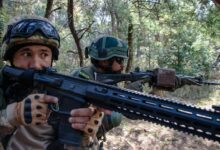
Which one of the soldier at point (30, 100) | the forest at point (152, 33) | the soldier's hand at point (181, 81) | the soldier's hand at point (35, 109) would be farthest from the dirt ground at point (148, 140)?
the soldier's hand at point (35, 109)

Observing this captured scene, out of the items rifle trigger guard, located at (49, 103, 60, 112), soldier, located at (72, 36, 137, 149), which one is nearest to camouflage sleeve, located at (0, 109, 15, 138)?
rifle trigger guard, located at (49, 103, 60, 112)

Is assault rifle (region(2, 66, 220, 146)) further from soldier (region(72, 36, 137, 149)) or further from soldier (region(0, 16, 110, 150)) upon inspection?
soldier (region(72, 36, 137, 149))

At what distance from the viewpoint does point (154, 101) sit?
Answer: 5.25ft

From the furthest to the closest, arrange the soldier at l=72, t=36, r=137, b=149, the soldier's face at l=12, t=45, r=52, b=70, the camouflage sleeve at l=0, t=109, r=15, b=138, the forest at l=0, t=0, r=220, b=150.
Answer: the forest at l=0, t=0, r=220, b=150 → the soldier at l=72, t=36, r=137, b=149 → the soldier's face at l=12, t=45, r=52, b=70 → the camouflage sleeve at l=0, t=109, r=15, b=138

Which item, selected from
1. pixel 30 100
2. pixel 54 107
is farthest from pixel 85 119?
pixel 30 100

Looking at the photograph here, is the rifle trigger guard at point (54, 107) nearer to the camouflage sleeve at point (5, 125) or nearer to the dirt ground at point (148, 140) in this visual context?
the camouflage sleeve at point (5, 125)

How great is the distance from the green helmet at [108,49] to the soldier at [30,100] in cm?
65

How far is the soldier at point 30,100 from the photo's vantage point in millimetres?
1939

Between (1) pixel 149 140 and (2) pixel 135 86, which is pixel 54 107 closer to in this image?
(2) pixel 135 86

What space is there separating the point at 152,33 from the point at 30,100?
11.6 metres

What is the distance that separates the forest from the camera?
6.40 meters

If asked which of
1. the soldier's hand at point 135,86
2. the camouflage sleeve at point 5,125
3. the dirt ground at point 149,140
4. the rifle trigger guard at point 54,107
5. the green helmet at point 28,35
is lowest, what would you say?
the dirt ground at point 149,140

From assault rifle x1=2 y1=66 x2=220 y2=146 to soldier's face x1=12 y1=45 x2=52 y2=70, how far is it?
12 centimetres

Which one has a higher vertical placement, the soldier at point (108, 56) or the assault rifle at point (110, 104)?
the soldier at point (108, 56)
